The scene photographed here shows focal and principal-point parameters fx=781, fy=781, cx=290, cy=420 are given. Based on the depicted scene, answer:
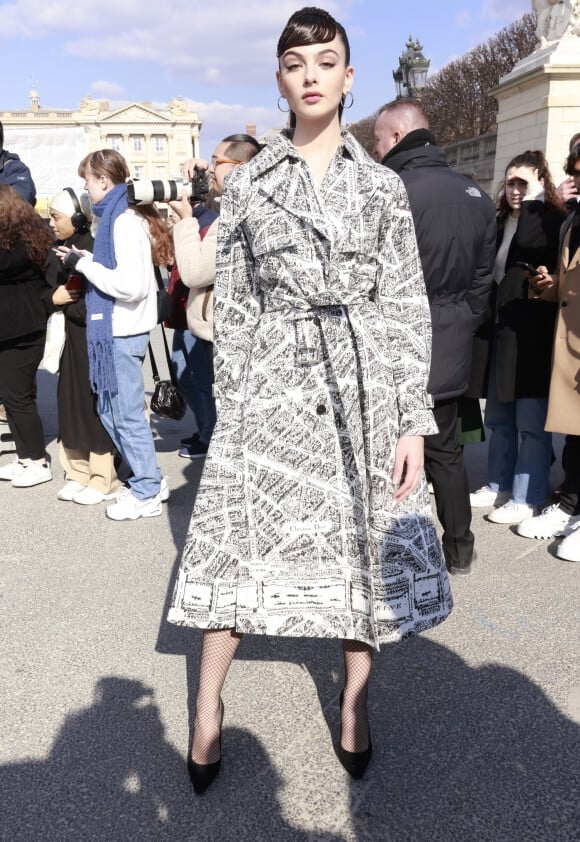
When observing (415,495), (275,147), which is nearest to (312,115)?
(275,147)

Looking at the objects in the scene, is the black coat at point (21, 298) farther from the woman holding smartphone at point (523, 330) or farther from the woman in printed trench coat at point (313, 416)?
the woman in printed trench coat at point (313, 416)

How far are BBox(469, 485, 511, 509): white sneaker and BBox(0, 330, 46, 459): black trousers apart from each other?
292 centimetres

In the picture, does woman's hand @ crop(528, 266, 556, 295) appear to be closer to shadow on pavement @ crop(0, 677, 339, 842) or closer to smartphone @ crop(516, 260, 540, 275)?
smartphone @ crop(516, 260, 540, 275)

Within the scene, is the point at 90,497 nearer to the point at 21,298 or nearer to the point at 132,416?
the point at 132,416

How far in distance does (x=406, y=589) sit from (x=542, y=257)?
2735mm

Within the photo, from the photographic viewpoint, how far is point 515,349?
173 inches

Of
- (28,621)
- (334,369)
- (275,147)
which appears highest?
(275,147)

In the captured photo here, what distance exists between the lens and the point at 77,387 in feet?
15.5

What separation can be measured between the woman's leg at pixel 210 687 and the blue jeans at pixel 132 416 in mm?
2377

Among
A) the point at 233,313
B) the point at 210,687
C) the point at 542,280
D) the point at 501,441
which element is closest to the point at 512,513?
the point at 501,441

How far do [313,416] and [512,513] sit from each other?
269cm

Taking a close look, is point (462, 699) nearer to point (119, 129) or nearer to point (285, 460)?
point (285, 460)

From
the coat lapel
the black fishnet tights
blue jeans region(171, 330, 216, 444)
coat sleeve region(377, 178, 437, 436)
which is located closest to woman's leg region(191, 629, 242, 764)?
the black fishnet tights

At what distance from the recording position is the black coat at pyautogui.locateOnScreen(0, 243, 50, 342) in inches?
193
